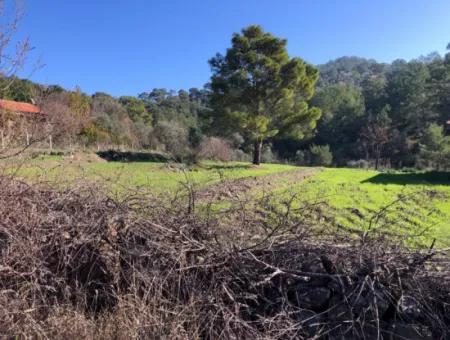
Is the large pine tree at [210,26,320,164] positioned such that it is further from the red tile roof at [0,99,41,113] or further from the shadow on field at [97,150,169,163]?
the red tile roof at [0,99,41,113]

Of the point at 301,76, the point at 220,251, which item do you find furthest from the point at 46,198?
the point at 301,76

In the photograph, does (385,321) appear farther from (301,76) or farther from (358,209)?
(301,76)

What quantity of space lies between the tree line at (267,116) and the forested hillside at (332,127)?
0.39 ft

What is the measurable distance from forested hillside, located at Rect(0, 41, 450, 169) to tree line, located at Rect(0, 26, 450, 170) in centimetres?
12

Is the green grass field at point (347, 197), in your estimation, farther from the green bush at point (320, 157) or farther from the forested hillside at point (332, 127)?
the green bush at point (320, 157)

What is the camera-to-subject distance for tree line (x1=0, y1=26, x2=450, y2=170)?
20791 mm

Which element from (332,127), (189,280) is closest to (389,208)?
(189,280)

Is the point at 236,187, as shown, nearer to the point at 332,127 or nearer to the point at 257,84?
the point at 257,84

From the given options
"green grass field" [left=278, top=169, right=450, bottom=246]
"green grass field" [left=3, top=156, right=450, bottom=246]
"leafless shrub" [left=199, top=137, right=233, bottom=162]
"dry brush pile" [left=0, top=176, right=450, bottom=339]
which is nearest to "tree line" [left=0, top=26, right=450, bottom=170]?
"leafless shrub" [left=199, top=137, right=233, bottom=162]

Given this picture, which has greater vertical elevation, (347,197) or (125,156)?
(125,156)

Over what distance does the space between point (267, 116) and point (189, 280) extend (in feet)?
67.4

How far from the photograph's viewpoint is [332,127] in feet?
155

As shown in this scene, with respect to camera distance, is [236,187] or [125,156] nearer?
[236,187]

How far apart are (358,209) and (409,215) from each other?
1.17m
